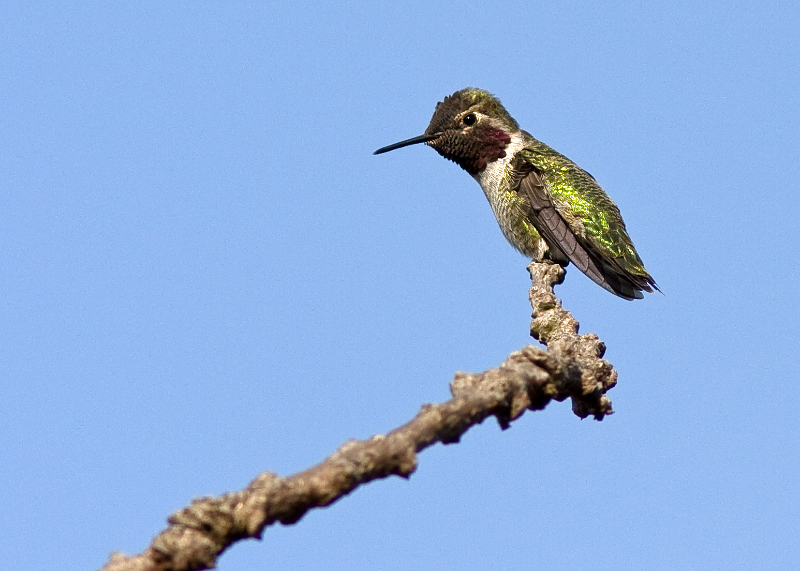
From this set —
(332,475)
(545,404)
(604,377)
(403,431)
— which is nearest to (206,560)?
(332,475)

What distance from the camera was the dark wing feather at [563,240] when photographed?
8.38 metres

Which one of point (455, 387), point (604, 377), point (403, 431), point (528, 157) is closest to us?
point (403, 431)

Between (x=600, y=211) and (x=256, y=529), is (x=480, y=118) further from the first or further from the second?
(x=256, y=529)

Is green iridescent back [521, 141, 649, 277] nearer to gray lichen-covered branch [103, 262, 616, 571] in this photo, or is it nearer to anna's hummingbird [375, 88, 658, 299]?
anna's hummingbird [375, 88, 658, 299]

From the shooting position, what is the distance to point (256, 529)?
249 centimetres

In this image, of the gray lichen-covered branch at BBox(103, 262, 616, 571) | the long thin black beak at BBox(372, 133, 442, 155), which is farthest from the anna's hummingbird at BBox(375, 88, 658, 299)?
the gray lichen-covered branch at BBox(103, 262, 616, 571)

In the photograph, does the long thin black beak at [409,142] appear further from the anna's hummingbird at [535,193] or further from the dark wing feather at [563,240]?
the dark wing feather at [563,240]

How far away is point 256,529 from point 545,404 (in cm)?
158

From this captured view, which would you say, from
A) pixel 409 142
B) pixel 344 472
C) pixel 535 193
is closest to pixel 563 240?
pixel 535 193

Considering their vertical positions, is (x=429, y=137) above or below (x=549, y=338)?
above

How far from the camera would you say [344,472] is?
8.32 ft

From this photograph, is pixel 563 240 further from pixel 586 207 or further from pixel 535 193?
pixel 535 193

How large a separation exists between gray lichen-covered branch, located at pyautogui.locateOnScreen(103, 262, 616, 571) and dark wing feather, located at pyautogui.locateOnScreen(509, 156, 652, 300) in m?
4.81

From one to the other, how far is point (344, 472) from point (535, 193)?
261 inches
